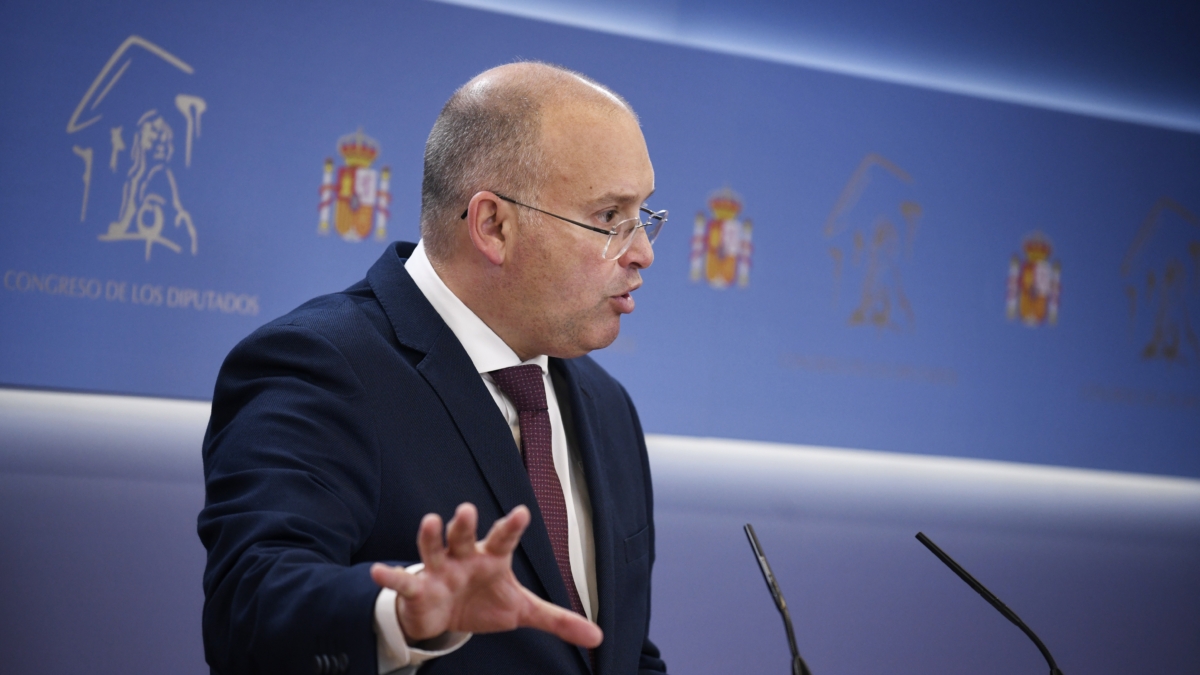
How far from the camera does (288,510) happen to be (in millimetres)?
965

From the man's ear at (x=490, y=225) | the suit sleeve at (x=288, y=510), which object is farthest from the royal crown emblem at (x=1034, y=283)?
the suit sleeve at (x=288, y=510)

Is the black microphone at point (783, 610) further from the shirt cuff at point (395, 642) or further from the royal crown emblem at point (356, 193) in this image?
the royal crown emblem at point (356, 193)

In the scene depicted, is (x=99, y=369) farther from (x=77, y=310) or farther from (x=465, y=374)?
(x=465, y=374)

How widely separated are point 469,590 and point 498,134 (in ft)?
2.37

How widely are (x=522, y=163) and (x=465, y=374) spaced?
30 centimetres

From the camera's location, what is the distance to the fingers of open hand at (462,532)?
0.77 m

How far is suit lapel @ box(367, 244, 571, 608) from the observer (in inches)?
45.7

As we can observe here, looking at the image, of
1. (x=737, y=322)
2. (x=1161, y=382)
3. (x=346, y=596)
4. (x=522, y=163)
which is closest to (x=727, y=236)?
(x=737, y=322)

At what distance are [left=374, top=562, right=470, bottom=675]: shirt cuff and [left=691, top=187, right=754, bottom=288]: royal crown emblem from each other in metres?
5.73

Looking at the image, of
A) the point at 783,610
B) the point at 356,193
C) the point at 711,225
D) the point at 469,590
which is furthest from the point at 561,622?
the point at 711,225

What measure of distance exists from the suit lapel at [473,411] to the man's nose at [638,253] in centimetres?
27

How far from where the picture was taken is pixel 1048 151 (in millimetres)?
7340

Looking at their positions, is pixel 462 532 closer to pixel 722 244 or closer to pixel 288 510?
pixel 288 510

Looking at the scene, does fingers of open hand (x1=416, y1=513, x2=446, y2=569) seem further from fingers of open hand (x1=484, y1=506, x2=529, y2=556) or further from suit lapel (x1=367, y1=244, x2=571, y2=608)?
suit lapel (x1=367, y1=244, x2=571, y2=608)
